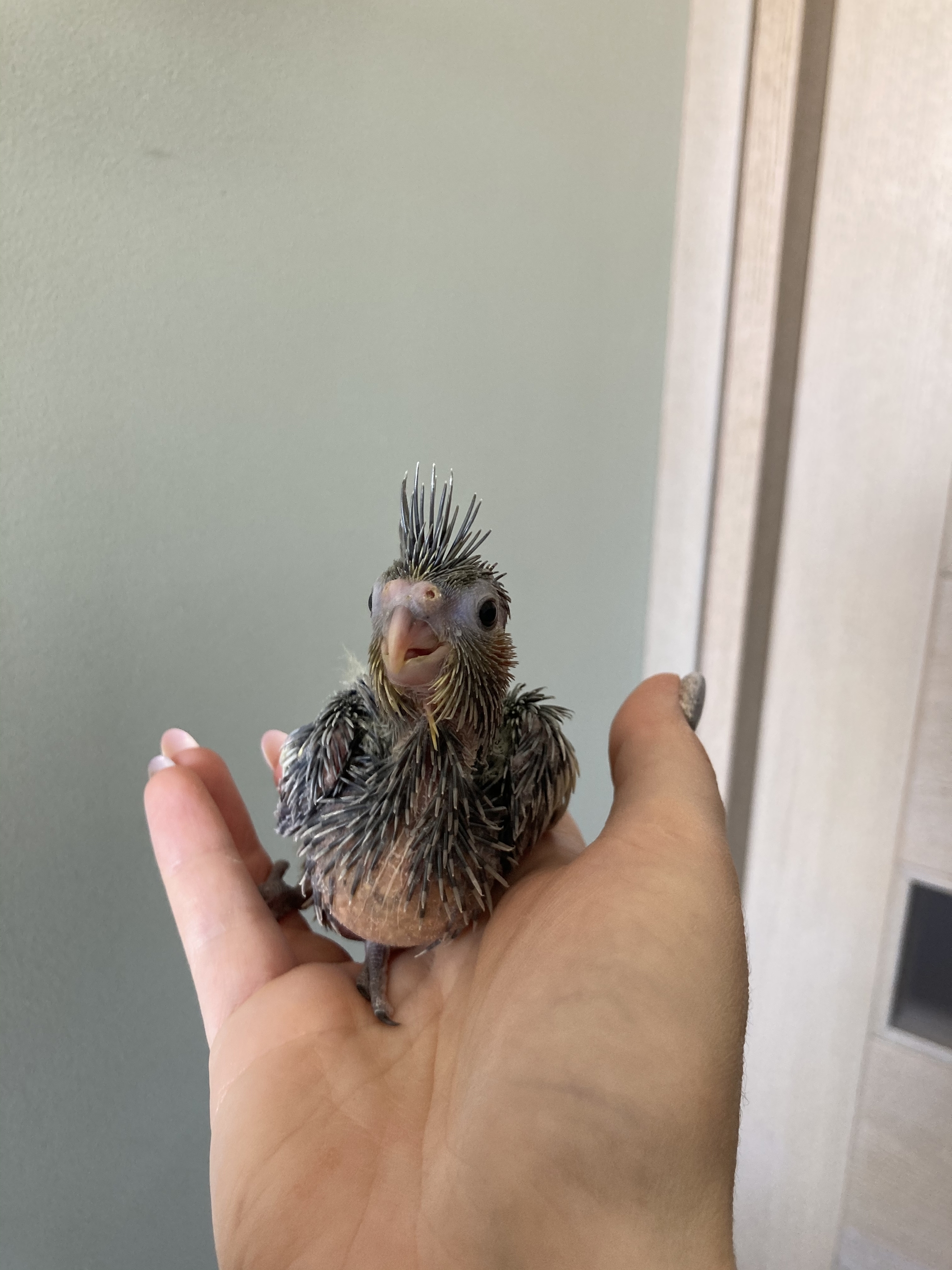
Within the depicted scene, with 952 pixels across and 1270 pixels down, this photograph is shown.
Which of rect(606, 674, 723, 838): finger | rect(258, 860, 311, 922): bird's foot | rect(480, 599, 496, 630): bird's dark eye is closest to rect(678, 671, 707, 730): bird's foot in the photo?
rect(606, 674, 723, 838): finger

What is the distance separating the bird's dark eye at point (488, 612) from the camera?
46cm

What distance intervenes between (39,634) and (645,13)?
85 centimetres

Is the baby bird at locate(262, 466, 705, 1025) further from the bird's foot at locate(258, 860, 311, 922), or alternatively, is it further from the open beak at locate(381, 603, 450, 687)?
the bird's foot at locate(258, 860, 311, 922)

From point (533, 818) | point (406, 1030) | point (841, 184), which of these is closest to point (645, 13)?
point (841, 184)

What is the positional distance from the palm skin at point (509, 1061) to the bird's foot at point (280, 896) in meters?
0.06

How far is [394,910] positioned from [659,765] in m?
0.22

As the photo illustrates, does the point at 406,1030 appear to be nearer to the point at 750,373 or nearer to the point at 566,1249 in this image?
the point at 566,1249

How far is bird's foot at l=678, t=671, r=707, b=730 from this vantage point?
66cm

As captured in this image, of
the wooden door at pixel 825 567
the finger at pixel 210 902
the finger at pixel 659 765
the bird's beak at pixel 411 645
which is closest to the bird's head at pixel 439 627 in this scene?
the bird's beak at pixel 411 645

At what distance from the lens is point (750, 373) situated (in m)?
0.88

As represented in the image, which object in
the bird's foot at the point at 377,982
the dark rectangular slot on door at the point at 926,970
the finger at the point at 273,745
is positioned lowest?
the dark rectangular slot on door at the point at 926,970

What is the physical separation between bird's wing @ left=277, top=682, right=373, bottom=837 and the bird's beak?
0.09 meters

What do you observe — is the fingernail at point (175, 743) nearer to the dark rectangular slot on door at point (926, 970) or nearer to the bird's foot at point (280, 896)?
the bird's foot at point (280, 896)

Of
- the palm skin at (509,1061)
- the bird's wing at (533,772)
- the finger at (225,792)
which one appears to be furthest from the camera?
the finger at (225,792)
